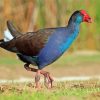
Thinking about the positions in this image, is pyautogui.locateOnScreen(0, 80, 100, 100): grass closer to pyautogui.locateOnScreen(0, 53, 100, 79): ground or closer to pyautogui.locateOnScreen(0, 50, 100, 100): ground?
pyautogui.locateOnScreen(0, 50, 100, 100): ground

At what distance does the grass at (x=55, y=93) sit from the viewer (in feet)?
30.2

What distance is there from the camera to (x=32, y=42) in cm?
1095

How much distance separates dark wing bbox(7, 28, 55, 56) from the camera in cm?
1091

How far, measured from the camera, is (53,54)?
1081 cm

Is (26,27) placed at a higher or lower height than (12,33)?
higher

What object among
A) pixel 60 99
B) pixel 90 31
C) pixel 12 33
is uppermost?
pixel 90 31

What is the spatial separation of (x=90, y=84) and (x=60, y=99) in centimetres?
280

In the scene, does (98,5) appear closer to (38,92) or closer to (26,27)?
(26,27)

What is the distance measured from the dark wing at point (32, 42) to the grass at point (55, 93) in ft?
2.27

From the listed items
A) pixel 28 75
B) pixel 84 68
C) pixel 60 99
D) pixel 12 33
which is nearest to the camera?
pixel 60 99

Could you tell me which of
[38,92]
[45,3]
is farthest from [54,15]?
[38,92]

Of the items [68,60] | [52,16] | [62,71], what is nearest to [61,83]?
[62,71]

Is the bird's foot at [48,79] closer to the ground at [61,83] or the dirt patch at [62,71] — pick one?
the ground at [61,83]

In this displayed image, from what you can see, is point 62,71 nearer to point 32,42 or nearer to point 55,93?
point 32,42
